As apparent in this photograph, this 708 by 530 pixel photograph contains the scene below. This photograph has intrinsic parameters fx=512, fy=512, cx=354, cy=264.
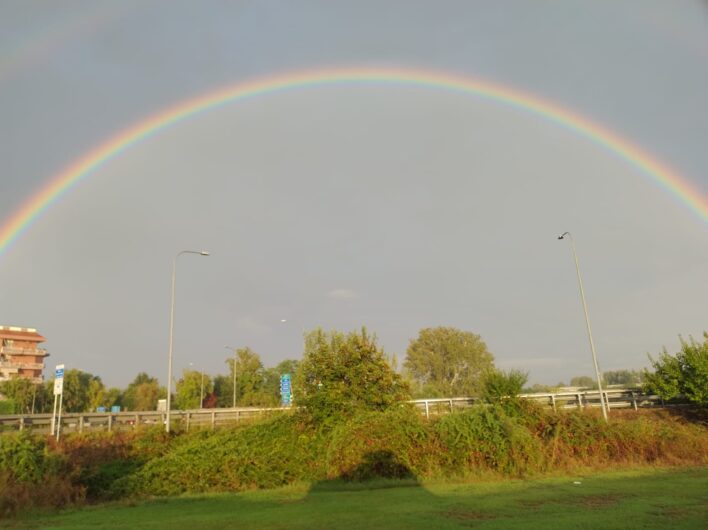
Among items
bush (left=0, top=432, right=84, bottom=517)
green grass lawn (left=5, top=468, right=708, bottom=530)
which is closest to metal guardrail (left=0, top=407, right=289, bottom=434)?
bush (left=0, top=432, right=84, bottom=517)

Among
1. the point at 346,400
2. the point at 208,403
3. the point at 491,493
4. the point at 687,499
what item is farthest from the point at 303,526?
the point at 208,403

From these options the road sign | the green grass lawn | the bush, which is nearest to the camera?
the green grass lawn

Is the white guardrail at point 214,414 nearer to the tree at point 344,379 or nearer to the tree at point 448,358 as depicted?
the tree at point 344,379

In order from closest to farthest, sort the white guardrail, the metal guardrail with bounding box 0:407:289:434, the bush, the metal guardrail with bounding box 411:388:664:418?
the bush → the metal guardrail with bounding box 0:407:289:434 → the white guardrail → the metal guardrail with bounding box 411:388:664:418

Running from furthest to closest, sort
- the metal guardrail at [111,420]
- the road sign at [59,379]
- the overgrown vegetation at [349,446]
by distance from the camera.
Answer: the metal guardrail at [111,420] → the road sign at [59,379] → the overgrown vegetation at [349,446]

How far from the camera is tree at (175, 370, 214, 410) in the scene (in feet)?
252

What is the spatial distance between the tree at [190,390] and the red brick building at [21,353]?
50924mm

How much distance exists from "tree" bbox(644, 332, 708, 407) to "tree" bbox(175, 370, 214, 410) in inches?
2419

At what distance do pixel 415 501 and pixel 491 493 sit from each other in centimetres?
255

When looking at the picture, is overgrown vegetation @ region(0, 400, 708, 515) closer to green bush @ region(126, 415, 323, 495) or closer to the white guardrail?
green bush @ region(126, 415, 323, 495)

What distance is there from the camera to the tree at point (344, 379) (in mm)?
23375

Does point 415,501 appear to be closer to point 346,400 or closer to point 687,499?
point 687,499

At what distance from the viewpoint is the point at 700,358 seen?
1086 inches

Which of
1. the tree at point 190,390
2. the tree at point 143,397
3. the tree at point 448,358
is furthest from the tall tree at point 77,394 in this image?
the tree at point 448,358
